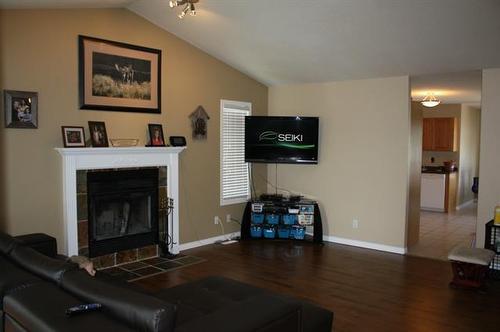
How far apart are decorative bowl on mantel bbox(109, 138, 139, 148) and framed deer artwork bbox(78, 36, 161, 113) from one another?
344 millimetres

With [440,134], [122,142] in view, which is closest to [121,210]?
[122,142]

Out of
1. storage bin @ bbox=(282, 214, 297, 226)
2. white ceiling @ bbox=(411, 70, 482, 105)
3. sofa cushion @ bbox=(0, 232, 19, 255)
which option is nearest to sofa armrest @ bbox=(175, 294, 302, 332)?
sofa cushion @ bbox=(0, 232, 19, 255)

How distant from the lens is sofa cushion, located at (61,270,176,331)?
177 cm

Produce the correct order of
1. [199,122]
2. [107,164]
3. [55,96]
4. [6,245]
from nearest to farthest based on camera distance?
[6,245]
[55,96]
[107,164]
[199,122]

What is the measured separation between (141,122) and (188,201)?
1277mm

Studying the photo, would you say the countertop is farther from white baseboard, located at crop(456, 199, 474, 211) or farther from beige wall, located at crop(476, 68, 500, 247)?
beige wall, located at crop(476, 68, 500, 247)

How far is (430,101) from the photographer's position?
7.90 metres

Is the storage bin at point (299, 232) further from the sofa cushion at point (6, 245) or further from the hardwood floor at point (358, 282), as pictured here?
the sofa cushion at point (6, 245)

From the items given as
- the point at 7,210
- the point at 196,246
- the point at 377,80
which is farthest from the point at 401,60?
the point at 7,210

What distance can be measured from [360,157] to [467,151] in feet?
17.8

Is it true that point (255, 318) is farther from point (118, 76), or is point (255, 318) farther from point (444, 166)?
point (444, 166)

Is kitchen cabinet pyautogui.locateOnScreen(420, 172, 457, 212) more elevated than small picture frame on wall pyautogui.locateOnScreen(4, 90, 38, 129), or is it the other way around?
small picture frame on wall pyautogui.locateOnScreen(4, 90, 38, 129)

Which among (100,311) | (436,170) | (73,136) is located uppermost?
(73,136)

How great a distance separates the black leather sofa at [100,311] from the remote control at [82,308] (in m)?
0.02
